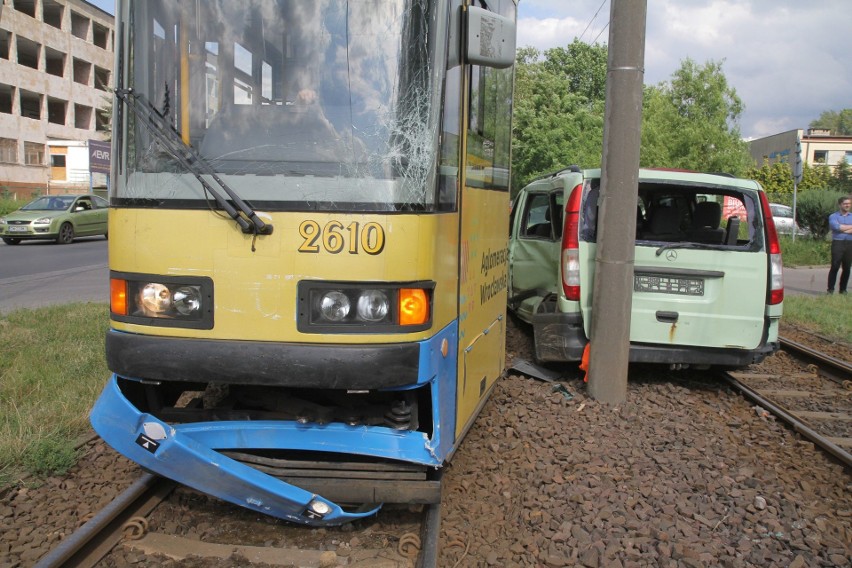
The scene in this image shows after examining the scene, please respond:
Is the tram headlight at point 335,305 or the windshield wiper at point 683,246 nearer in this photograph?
the tram headlight at point 335,305

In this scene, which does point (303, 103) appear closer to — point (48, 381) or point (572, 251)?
point (572, 251)

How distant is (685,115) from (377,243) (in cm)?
2199

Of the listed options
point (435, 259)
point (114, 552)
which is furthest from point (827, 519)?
point (114, 552)

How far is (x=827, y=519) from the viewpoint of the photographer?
157 inches

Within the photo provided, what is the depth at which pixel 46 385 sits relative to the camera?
5.89 m

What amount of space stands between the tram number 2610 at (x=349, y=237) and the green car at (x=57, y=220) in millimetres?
21494

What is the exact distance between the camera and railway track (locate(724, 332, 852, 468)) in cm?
541

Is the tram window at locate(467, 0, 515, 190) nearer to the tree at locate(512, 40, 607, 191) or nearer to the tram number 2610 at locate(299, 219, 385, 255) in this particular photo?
the tram number 2610 at locate(299, 219, 385, 255)

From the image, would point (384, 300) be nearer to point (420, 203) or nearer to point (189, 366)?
point (420, 203)

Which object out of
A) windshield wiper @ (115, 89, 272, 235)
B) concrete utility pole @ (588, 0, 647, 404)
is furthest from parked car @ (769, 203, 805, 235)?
windshield wiper @ (115, 89, 272, 235)

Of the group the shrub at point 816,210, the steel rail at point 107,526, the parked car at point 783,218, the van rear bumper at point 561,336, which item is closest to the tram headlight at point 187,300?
the steel rail at point 107,526

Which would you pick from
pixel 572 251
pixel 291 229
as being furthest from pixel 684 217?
pixel 291 229

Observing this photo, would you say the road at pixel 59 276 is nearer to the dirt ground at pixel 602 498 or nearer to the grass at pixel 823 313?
the grass at pixel 823 313

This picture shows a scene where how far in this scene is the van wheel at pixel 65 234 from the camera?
2224 centimetres
